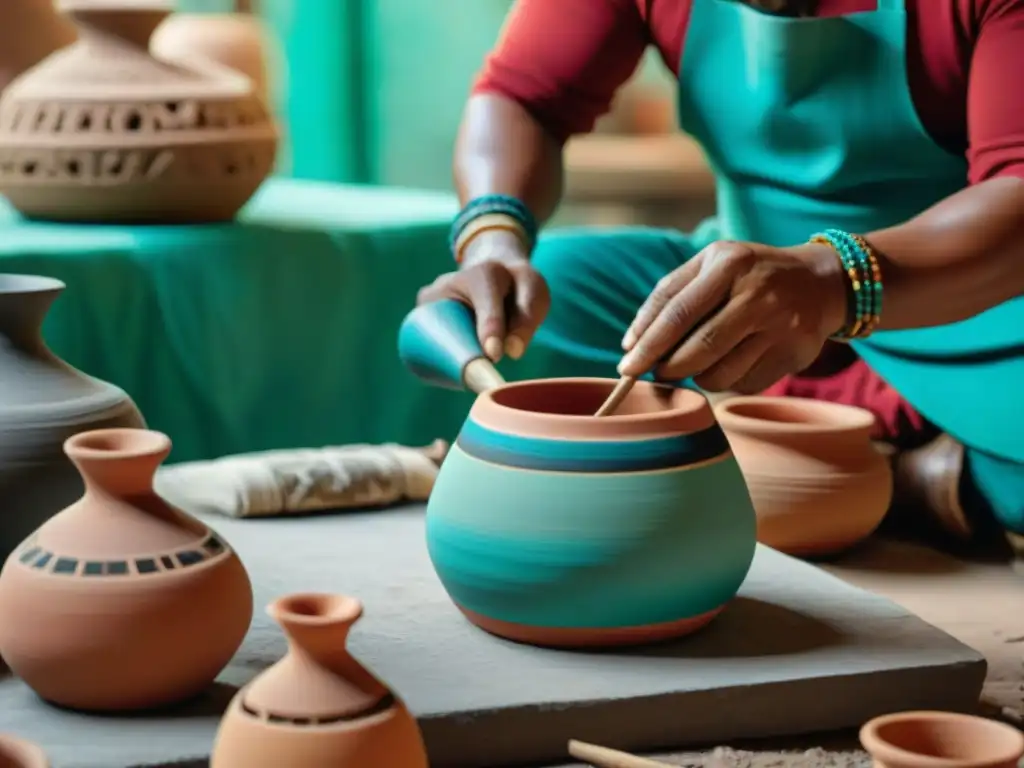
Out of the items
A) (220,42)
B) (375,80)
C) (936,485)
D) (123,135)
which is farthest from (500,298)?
(375,80)

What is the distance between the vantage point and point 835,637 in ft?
4.79

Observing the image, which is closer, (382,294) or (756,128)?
(756,128)

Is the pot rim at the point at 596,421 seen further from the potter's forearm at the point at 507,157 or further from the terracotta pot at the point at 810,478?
the potter's forearm at the point at 507,157

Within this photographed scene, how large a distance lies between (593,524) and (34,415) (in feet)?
1.56

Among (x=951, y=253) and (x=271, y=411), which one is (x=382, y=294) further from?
(x=951, y=253)

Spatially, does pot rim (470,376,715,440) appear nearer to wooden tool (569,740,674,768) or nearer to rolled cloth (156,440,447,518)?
wooden tool (569,740,674,768)

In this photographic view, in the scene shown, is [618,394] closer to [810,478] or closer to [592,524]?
[592,524]

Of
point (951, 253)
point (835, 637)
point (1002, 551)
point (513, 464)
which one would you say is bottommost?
point (1002, 551)

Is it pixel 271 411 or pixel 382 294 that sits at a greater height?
pixel 382 294

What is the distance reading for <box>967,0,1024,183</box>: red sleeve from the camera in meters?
1.68

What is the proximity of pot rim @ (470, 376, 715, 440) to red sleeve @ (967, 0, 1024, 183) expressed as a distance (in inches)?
18.6

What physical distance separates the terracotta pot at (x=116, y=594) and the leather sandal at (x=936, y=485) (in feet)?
3.28

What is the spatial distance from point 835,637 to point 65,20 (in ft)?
6.37

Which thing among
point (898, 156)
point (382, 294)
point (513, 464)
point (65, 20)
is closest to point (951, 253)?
point (898, 156)
